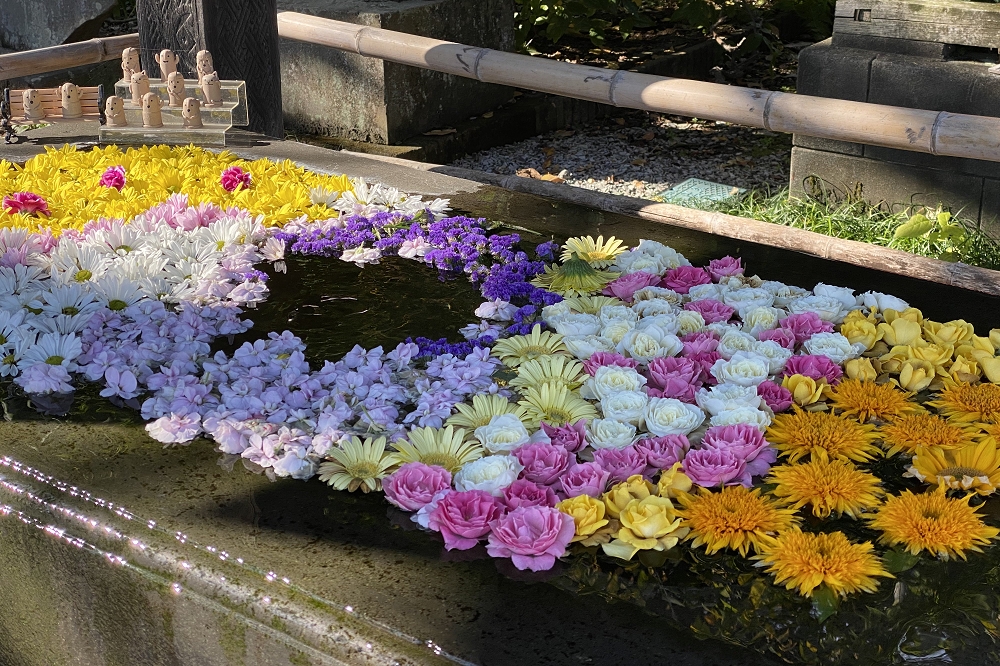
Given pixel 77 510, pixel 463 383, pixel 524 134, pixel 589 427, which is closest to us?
pixel 77 510

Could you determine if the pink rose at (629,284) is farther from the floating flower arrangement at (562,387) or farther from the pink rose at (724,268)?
the pink rose at (724,268)

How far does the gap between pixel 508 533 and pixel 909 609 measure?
62 cm

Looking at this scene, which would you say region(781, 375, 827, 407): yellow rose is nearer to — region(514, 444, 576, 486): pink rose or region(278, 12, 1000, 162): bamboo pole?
region(514, 444, 576, 486): pink rose

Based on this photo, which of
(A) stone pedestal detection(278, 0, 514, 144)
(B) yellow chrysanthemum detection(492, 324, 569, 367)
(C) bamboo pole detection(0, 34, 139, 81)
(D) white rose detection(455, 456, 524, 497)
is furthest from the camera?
(A) stone pedestal detection(278, 0, 514, 144)

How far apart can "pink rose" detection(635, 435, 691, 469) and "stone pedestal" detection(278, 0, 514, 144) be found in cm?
382

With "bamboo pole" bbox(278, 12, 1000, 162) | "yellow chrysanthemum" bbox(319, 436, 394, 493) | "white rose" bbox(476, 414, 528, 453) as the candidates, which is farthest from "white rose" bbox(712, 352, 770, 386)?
"bamboo pole" bbox(278, 12, 1000, 162)

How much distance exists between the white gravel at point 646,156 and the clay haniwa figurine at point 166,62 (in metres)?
2.23

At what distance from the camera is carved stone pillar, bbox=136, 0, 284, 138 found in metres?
3.98

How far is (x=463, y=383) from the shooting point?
2283mm

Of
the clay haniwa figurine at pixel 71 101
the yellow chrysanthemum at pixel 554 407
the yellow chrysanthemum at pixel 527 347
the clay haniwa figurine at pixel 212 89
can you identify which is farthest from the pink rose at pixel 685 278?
the clay haniwa figurine at pixel 71 101

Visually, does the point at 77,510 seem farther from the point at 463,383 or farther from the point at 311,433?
the point at 463,383

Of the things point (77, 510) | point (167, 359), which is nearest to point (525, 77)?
point (167, 359)

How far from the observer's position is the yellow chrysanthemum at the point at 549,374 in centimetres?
227

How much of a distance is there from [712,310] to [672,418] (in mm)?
582
